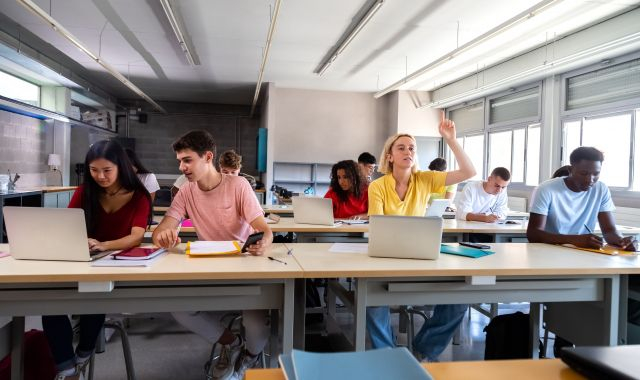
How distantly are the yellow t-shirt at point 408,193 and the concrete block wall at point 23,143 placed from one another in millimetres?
6083

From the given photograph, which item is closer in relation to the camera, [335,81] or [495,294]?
[495,294]

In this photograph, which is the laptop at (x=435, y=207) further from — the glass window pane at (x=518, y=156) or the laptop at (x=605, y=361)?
the glass window pane at (x=518, y=156)

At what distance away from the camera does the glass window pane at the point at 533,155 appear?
6.72 m

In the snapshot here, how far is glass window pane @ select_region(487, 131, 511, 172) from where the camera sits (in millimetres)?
7562

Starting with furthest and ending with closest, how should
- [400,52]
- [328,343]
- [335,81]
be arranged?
[335,81]
[400,52]
[328,343]

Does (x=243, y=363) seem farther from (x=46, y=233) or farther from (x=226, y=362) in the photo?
(x=46, y=233)

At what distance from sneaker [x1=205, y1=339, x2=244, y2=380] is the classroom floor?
0.53 m

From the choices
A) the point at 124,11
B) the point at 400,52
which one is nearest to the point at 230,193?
the point at 124,11

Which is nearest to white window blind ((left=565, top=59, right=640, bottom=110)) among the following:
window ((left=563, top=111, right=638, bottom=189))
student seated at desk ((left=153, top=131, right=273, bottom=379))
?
window ((left=563, top=111, right=638, bottom=189))

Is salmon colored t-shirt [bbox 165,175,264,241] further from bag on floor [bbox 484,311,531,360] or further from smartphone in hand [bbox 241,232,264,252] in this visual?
bag on floor [bbox 484,311,531,360]

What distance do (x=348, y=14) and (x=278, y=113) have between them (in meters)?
4.29

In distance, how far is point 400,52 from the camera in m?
6.48

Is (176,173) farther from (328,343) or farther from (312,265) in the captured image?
(312,265)

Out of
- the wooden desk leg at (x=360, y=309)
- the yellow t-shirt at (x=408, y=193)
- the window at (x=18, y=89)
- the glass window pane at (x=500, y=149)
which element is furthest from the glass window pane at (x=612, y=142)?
the window at (x=18, y=89)
